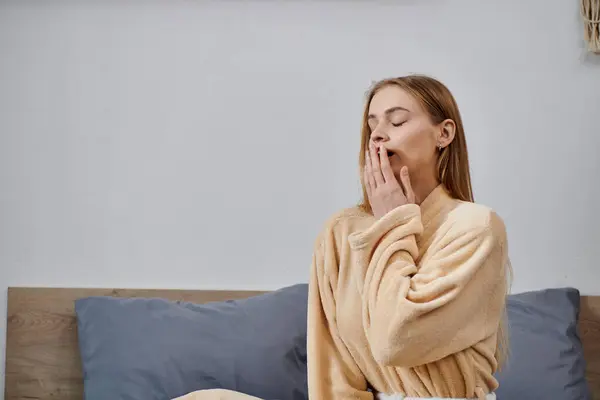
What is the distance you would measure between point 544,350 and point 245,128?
110cm

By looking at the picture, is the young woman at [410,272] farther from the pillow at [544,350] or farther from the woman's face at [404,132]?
the pillow at [544,350]

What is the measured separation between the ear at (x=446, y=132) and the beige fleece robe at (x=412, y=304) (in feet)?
0.27

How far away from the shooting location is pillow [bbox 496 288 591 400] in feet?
6.73

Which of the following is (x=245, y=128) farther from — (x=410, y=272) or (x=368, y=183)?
(x=410, y=272)

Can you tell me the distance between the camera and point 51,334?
93.0 inches

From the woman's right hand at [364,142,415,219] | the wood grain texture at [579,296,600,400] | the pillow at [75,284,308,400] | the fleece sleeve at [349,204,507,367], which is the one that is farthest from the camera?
the wood grain texture at [579,296,600,400]

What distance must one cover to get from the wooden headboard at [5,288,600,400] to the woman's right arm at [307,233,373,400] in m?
0.94

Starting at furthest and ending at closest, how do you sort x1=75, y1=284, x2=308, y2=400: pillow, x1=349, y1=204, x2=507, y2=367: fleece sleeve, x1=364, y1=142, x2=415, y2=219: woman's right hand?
x1=75, y1=284, x2=308, y2=400: pillow
x1=364, y1=142, x2=415, y2=219: woman's right hand
x1=349, y1=204, x2=507, y2=367: fleece sleeve

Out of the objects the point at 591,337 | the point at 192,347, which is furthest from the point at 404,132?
the point at 591,337

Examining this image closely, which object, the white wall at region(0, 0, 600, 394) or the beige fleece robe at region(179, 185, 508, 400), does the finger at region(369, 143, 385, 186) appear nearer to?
the beige fleece robe at region(179, 185, 508, 400)

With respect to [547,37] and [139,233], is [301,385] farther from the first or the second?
[547,37]

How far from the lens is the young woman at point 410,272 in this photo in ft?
4.18

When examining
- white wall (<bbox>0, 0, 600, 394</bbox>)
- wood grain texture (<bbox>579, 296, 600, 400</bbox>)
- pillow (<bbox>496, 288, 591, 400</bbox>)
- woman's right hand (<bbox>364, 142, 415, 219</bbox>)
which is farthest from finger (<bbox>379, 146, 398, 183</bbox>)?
wood grain texture (<bbox>579, 296, 600, 400</bbox>)

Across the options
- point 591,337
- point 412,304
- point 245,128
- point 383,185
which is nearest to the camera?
point 412,304
